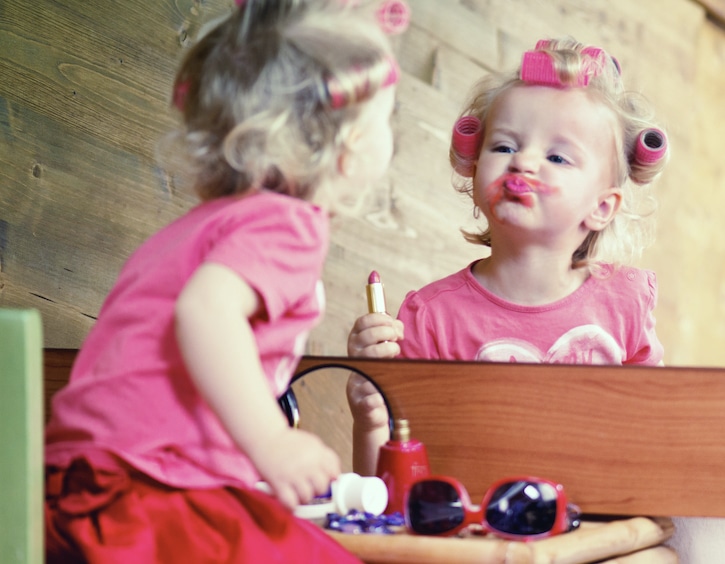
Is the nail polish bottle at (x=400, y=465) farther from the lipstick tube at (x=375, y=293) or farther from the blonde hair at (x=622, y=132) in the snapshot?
the blonde hair at (x=622, y=132)

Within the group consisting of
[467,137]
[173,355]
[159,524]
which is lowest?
[159,524]

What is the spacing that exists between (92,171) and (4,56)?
0.19 meters

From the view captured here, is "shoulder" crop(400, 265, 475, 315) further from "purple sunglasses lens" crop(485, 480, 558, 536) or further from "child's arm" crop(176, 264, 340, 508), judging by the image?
"child's arm" crop(176, 264, 340, 508)

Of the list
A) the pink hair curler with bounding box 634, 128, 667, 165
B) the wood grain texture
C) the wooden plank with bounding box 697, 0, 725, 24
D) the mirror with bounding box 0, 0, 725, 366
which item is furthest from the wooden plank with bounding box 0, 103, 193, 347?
the wooden plank with bounding box 697, 0, 725, 24

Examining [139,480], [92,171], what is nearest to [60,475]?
[139,480]

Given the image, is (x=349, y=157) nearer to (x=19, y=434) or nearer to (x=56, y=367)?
(x=19, y=434)

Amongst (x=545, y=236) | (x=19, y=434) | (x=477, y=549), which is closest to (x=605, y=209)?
(x=545, y=236)

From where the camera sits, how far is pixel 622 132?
1.19 m

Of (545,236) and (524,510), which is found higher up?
(545,236)

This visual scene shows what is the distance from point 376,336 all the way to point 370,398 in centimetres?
7

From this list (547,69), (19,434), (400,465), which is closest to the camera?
(19,434)

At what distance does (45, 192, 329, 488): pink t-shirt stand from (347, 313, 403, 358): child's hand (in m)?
0.40

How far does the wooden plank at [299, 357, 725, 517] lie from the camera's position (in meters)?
0.91

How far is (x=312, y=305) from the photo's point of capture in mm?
706
